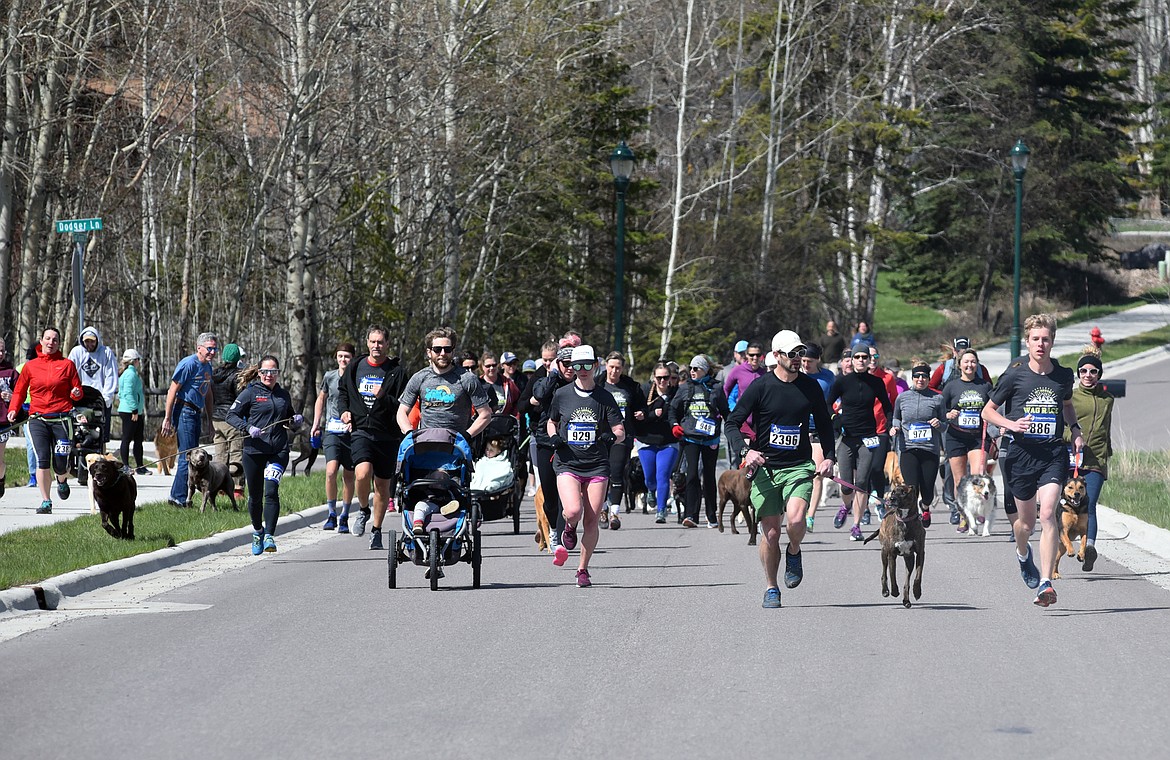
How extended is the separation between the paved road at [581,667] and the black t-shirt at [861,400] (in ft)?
12.4

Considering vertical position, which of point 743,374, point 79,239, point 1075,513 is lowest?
point 1075,513

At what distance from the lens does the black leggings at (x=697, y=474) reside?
18558 millimetres

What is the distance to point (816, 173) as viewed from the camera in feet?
161

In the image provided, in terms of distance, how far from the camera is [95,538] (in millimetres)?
14680

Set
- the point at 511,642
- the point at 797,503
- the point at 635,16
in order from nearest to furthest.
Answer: the point at 511,642, the point at 797,503, the point at 635,16

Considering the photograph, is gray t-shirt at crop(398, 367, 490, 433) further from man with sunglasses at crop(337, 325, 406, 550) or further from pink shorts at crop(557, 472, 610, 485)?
man with sunglasses at crop(337, 325, 406, 550)

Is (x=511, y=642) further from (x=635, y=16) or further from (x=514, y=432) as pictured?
(x=635, y=16)

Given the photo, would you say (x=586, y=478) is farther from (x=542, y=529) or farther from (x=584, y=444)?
(x=542, y=529)

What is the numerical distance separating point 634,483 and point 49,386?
7086 mm

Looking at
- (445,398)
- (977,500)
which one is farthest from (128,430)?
(977,500)

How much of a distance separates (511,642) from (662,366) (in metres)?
9.32

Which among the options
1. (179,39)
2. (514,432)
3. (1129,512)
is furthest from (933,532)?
(179,39)

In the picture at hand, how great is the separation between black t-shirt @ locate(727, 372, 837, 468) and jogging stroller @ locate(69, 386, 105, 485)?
8799 mm

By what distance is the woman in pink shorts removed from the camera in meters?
12.8
